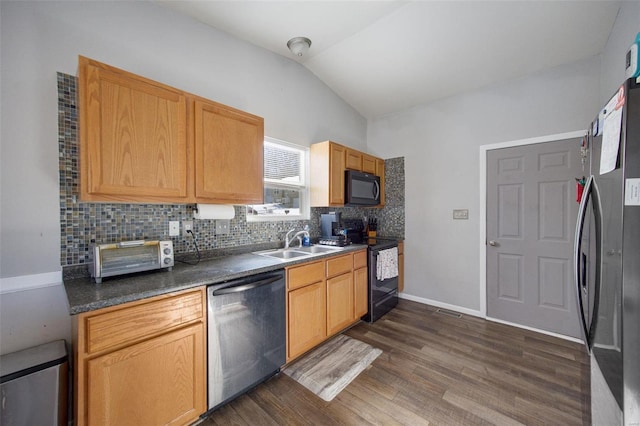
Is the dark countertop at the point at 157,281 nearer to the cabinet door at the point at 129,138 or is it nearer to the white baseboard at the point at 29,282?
the white baseboard at the point at 29,282

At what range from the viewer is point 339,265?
2551 millimetres

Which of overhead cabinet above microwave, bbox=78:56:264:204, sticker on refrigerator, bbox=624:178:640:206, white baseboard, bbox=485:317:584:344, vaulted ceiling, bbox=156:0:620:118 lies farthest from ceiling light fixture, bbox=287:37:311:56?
white baseboard, bbox=485:317:584:344

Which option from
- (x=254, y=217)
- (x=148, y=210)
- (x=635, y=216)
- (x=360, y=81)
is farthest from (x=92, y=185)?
(x=360, y=81)

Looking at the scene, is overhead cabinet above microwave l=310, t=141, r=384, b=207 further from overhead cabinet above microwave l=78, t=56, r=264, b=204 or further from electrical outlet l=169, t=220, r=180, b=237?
electrical outlet l=169, t=220, r=180, b=237

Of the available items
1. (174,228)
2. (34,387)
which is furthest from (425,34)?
(34,387)

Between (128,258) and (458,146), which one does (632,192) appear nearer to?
(128,258)

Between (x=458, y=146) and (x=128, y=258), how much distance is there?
356cm

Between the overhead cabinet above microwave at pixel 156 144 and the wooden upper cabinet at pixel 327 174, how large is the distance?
1.02 metres

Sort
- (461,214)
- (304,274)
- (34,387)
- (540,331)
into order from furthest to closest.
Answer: (461,214) → (540,331) → (304,274) → (34,387)

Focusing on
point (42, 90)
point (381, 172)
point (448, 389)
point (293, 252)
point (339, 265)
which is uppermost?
point (42, 90)

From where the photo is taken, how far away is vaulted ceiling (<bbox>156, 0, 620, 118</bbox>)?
6.78 ft

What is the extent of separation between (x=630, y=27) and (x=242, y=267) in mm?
3138

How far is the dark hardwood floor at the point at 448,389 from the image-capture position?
1613 millimetres

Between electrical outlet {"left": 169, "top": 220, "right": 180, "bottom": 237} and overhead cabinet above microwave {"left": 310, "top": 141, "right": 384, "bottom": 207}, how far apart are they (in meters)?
1.53
